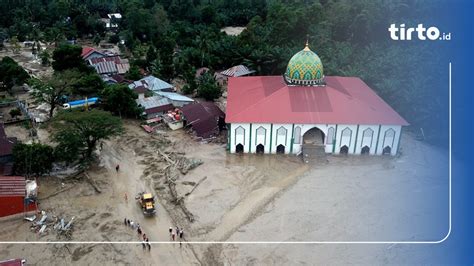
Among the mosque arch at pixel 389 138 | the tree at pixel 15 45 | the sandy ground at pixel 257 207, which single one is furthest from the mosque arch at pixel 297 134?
the tree at pixel 15 45

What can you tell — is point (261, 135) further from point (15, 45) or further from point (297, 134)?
point (15, 45)

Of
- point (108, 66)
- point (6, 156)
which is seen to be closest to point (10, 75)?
point (108, 66)

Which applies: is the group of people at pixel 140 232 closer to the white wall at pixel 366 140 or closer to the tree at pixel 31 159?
the tree at pixel 31 159

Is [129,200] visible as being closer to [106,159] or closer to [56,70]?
[106,159]

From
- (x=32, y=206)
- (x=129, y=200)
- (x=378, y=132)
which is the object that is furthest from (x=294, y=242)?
(x=32, y=206)

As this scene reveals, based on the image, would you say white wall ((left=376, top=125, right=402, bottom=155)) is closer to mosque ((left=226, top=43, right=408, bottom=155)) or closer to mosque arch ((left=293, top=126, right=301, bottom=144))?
Result: mosque ((left=226, top=43, right=408, bottom=155))

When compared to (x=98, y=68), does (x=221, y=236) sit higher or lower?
lower

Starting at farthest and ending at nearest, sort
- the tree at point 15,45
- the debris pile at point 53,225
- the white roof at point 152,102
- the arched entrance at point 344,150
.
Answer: the tree at point 15,45, the white roof at point 152,102, the arched entrance at point 344,150, the debris pile at point 53,225
